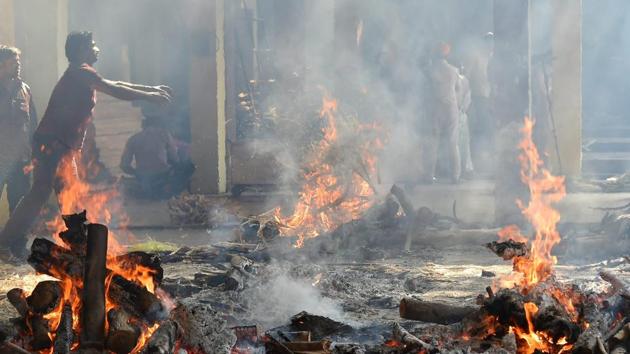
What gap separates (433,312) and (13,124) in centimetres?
660

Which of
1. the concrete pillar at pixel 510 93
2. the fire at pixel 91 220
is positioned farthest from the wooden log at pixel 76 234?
the concrete pillar at pixel 510 93

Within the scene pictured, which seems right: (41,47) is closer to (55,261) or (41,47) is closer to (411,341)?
(55,261)

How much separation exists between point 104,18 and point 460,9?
7.60m

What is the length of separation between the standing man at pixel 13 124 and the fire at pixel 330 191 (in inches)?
127

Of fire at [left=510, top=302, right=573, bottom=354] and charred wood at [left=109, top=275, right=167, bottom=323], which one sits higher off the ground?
charred wood at [left=109, top=275, right=167, bottom=323]

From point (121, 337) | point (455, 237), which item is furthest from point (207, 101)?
point (121, 337)

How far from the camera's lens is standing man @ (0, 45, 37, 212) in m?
9.65

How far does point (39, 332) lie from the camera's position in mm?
4336

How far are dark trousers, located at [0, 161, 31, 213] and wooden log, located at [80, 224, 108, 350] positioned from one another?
20.0 feet

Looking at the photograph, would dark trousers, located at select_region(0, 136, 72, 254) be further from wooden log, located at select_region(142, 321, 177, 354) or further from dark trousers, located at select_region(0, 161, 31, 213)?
wooden log, located at select_region(142, 321, 177, 354)

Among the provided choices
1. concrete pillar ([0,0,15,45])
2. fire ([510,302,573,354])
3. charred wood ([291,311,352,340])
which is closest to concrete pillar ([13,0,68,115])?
concrete pillar ([0,0,15,45])

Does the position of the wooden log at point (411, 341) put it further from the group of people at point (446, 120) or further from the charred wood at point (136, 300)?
the group of people at point (446, 120)

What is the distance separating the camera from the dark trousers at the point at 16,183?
996cm

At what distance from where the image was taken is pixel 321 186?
10.2 m
